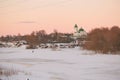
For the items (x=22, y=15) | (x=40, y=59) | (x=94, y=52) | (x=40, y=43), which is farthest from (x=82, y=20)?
(x=40, y=59)

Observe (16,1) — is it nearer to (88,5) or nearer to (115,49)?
(88,5)

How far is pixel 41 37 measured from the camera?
3.07m

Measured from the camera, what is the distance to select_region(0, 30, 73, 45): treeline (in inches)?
113

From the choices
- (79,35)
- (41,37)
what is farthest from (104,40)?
(41,37)

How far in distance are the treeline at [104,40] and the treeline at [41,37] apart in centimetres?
26

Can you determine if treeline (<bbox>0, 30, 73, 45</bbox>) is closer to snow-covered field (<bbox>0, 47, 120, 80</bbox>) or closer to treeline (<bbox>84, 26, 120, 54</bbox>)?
snow-covered field (<bbox>0, 47, 120, 80</bbox>)

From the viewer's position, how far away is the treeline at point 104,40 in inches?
99.6

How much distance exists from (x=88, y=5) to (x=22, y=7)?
1016 mm

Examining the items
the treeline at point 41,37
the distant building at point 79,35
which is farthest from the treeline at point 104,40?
the treeline at point 41,37

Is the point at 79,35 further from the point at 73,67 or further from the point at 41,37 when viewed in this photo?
the point at 73,67

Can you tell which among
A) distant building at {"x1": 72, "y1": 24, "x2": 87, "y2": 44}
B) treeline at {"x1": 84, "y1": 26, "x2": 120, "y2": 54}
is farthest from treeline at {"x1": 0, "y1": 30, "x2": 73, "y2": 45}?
treeline at {"x1": 84, "y1": 26, "x2": 120, "y2": 54}

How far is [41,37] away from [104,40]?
2.65 ft

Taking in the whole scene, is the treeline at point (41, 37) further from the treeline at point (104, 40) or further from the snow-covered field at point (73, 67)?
the treeline at point (104, 40)

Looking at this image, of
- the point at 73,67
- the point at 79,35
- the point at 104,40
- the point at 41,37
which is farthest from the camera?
the point at 73,67
